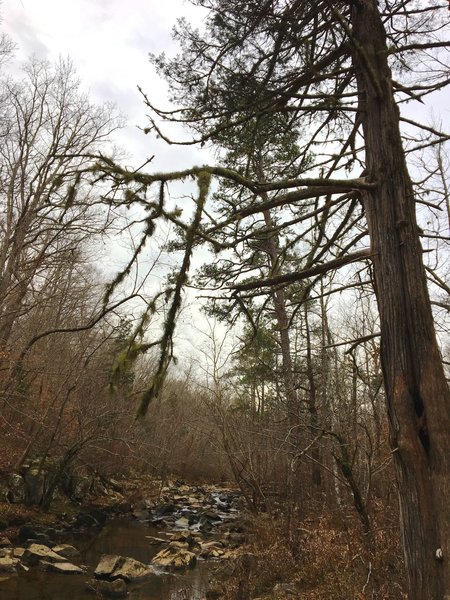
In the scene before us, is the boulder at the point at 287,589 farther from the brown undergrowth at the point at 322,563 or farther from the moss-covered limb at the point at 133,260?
the moss-covered limb at the point at 133,260

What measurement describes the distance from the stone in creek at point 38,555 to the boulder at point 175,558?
2.29 m

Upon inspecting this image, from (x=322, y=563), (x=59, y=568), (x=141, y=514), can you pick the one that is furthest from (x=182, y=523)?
(x=322, y=563)

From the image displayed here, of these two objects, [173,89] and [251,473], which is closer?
[173,89]

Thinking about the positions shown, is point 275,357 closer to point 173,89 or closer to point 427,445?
point 173,89

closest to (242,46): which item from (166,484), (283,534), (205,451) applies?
(283,534)

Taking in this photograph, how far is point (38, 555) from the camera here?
952 cm

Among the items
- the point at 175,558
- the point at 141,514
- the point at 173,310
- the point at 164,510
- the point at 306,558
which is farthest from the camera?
the point at 164,510

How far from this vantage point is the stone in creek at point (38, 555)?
30.7 feet

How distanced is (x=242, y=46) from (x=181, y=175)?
2.24m

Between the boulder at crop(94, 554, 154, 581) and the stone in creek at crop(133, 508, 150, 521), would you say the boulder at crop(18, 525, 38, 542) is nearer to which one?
the boulder at crop(94, 554, 154, 581)

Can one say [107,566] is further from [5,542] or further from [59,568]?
[5,542]

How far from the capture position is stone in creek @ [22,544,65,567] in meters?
9.35

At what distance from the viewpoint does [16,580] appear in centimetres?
832

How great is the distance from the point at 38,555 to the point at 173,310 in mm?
9304
